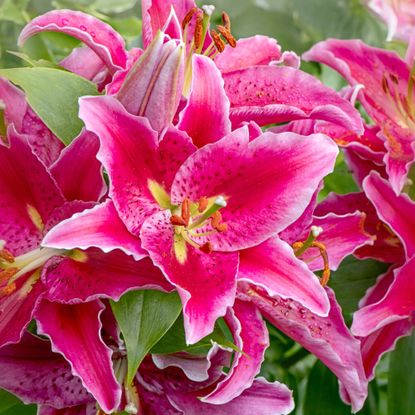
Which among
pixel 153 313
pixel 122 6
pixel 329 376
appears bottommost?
pixel 329 376

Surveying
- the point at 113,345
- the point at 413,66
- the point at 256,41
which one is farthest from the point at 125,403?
the point at 413,66

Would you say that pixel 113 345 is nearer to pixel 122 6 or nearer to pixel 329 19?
pixel 122 6

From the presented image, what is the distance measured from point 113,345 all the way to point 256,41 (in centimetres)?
26

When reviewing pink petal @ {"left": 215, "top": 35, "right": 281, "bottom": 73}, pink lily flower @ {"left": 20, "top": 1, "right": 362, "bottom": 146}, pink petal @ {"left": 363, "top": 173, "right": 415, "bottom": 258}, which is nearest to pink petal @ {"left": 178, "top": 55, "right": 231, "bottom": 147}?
pink lily flower @ {"left": 20, "top": 1, "right": 362, "bottom": 146}

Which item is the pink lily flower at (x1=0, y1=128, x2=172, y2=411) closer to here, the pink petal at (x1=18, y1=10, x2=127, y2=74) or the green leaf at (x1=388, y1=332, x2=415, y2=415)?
the pink petal at (x1=18, y1=10, x2=127, y2=74)

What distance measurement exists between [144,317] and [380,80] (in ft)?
1.22

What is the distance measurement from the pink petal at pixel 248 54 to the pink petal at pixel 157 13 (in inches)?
1.7

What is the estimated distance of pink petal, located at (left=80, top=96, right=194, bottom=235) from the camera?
486mm

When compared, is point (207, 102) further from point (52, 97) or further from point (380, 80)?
point (380, 80)

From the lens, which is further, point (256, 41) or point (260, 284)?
point (256, 41)

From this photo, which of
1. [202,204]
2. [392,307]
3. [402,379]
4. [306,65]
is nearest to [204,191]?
[202,204]

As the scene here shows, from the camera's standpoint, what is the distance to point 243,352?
0.52 metres

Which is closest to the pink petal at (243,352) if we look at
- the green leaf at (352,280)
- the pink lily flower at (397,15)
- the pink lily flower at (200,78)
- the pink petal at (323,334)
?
the pink petal at (323,334)

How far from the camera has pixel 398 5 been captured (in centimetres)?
104
